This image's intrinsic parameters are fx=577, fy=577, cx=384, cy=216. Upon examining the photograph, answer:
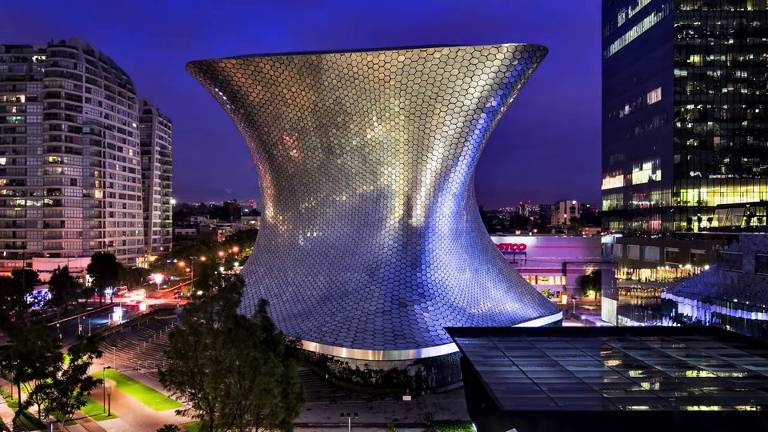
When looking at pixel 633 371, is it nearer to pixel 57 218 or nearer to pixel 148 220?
pixel 57 218

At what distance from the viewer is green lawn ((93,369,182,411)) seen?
2259 cm

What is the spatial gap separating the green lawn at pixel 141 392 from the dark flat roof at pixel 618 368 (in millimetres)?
12553

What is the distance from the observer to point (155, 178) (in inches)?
3701

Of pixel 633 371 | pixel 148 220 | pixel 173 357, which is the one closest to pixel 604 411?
pixel 633 371

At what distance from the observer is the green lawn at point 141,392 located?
2259cm

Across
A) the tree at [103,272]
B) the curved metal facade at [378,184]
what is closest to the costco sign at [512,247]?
the curved metal facade at [378,184]

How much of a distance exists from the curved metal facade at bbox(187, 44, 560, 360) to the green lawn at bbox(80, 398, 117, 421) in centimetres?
779

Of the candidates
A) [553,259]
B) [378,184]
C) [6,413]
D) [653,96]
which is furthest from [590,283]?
[6,413]

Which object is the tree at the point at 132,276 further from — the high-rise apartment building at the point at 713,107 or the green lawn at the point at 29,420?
the high-rise apartment building at the point at 713,107

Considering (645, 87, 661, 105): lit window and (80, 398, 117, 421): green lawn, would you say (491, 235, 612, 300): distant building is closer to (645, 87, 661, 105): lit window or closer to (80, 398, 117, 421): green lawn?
(645, 87, 661, 105): lit window

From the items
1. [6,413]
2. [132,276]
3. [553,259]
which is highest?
[553,259]

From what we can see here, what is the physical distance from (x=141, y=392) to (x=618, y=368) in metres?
19.5

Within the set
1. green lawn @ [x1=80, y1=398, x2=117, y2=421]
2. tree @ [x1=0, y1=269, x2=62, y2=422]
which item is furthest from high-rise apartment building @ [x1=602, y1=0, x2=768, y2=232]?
tree @ [x1=0, y1=269, x2=62, y2=422]

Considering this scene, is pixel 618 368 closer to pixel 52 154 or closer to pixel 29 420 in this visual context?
pixel 29 420
